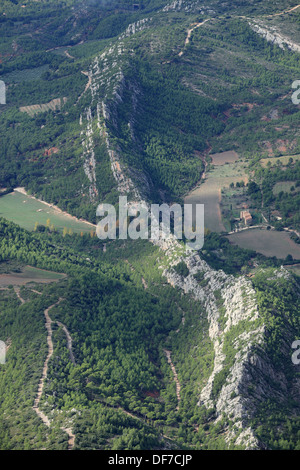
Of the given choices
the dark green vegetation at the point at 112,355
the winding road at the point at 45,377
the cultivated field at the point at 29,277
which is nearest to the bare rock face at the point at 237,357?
the dark green vegetation at the point at 112,355

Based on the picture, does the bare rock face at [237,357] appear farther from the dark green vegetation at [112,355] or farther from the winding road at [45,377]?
the winding road at [45,377]

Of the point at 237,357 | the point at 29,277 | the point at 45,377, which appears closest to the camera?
the point at 45,377

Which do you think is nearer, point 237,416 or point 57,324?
point 237,416

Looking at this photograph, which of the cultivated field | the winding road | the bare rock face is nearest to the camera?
the winding road

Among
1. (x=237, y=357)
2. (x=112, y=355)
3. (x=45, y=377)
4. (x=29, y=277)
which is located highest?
(x=29, y=277)

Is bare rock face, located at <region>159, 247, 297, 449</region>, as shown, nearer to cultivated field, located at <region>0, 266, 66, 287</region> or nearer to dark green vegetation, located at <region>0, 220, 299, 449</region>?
dark green vegetation, located at <region>0, 220, 299, 449</region>

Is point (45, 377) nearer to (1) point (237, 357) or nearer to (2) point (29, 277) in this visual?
(1) point (237, 357)

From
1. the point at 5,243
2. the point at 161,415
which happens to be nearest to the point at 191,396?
the point at 161,415

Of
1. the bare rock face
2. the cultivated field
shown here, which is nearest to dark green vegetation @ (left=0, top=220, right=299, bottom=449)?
the bare rock face

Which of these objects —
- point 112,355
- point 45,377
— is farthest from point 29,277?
point 45,377
